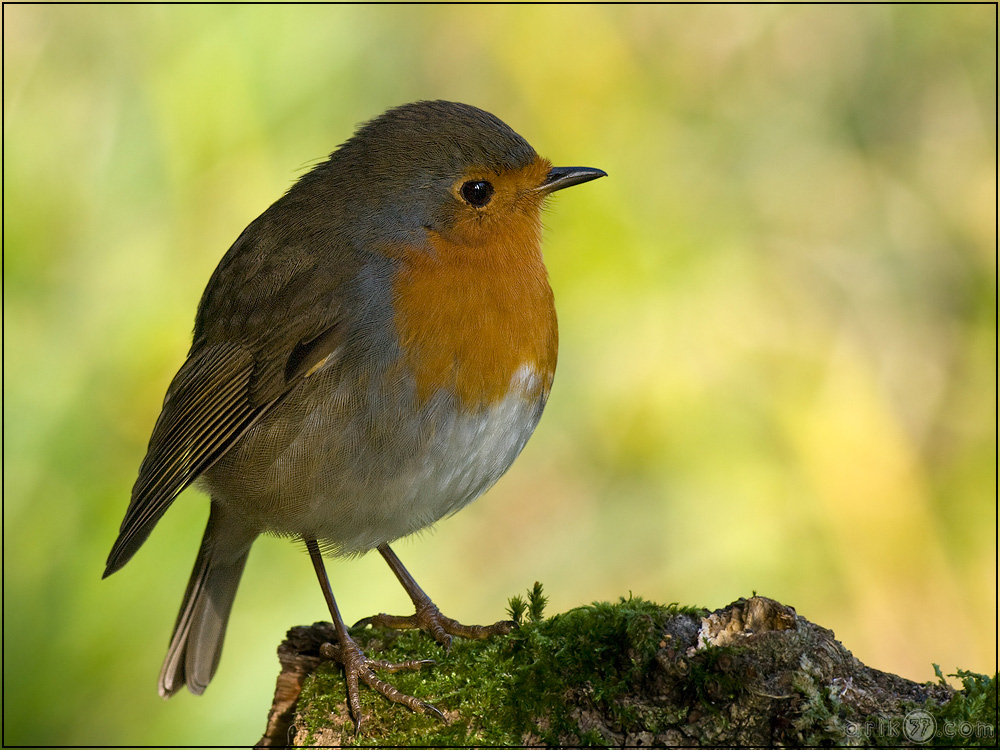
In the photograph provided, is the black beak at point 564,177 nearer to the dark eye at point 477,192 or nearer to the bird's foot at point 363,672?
the dark eye at point 477,192

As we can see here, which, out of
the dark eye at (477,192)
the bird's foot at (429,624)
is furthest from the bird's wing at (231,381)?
the bird's foot at (429,624)

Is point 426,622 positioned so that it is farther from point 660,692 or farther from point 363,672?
point 660,692

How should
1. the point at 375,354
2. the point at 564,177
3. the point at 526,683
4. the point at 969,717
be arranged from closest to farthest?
the point at 969,717
the point at 526,683
the point at 375,354
the point at 564,177

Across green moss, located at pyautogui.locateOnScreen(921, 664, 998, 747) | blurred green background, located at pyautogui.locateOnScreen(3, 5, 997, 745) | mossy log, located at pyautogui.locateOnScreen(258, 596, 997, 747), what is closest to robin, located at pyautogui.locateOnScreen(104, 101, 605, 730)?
mossy log, located at pyautogui.locateOnScreen(258, 596, 997, 747)

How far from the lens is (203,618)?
3.59 m

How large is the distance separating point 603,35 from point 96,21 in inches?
94.3

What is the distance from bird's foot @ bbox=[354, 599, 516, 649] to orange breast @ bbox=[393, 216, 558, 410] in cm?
74

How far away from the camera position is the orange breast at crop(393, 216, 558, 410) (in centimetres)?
286

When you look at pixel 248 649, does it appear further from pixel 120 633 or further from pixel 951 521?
pixel 951 521

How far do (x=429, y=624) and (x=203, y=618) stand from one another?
0.91m

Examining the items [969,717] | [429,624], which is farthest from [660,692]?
[429,624]

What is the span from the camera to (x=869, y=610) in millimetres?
4453

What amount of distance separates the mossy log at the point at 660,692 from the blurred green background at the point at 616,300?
1.51 metres

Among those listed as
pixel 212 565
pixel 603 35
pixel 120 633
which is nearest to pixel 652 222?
pixel 603 35
